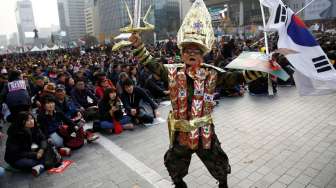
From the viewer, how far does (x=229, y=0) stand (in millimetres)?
83000

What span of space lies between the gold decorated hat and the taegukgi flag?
738 mm

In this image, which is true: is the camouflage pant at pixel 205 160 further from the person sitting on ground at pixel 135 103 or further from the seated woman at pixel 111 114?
the person sitting on ground at pixel 135 103

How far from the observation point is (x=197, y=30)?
10.7 ft

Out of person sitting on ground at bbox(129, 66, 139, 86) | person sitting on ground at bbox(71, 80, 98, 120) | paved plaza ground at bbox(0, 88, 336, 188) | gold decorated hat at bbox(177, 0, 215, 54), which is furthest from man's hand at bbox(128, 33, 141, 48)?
person sitting on ground at bbox(129, 66, 139, 86)

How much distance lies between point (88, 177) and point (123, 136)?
2234mm

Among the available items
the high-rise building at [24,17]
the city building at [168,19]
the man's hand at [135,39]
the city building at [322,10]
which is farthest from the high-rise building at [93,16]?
the man's hand at [135,39]

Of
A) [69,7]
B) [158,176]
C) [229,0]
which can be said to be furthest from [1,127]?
[69,7]

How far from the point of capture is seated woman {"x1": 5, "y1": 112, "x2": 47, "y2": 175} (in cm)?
546

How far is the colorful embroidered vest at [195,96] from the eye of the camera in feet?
10.8

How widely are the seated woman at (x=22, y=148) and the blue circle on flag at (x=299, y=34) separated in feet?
15.4

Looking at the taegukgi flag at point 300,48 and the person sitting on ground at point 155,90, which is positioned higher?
the taegukgi flag at point 300,48

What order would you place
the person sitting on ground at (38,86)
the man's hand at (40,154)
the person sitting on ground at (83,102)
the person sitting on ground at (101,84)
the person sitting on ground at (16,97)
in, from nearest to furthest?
the man's hand at (40,154) → the person sitting on ground at (16,97) → the person sitting on ground at (83,102) → the person sitting on ground at (101,84) → the person sitting on ground at (38,86)

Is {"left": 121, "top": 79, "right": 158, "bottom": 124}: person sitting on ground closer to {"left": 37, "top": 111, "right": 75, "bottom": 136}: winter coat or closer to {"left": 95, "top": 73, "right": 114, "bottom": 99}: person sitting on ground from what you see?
{"left": 95, "top": 73, "right": 114, "bottom": 99}: person sitting on ground

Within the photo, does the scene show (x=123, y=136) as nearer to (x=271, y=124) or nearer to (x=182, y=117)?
(x=271, y=124)
